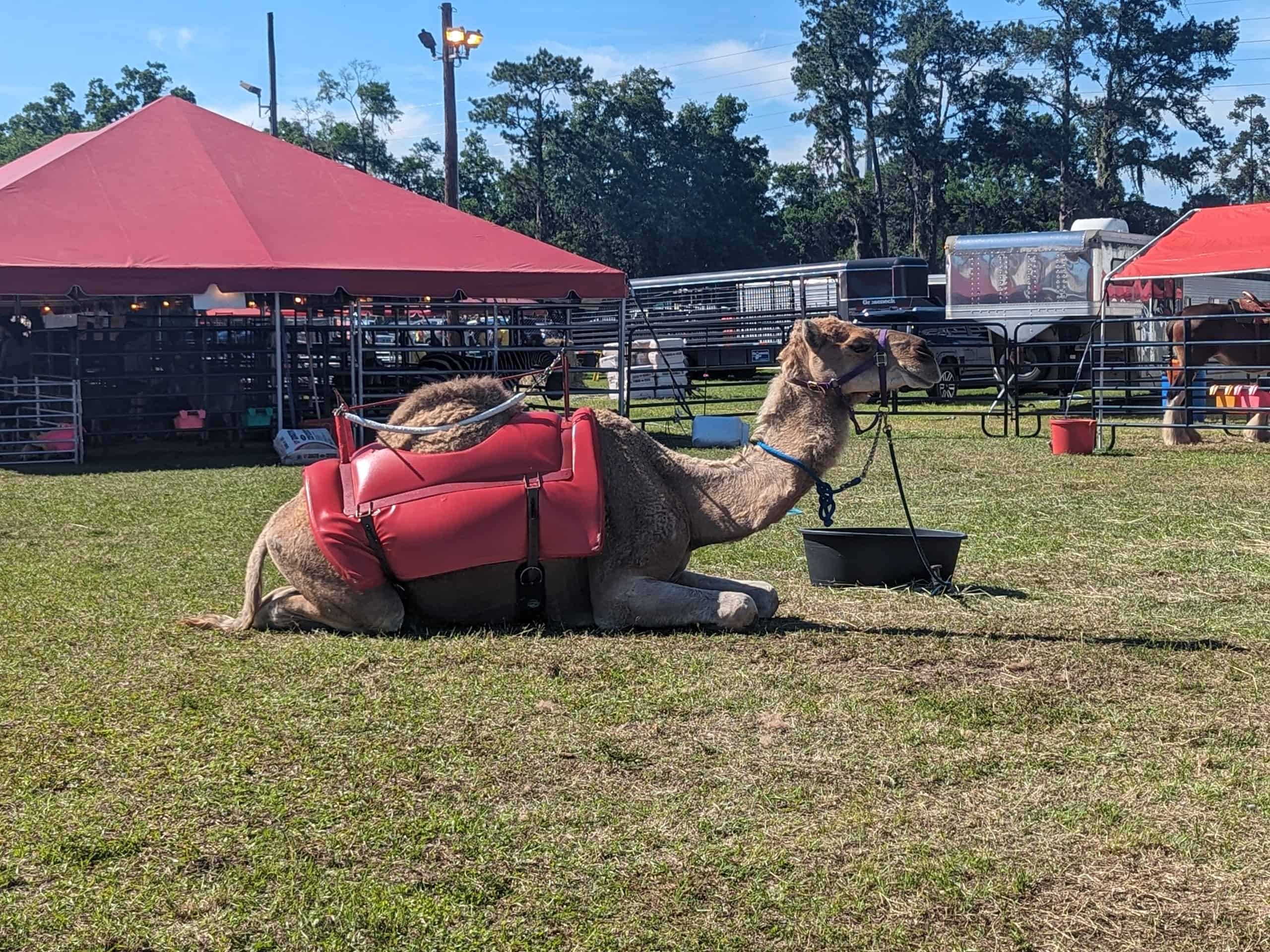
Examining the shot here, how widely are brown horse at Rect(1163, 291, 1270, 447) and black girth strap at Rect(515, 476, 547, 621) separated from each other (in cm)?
1129

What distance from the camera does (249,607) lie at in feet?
21.6

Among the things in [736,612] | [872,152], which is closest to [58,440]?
[736,612]

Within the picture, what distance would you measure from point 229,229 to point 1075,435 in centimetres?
1079

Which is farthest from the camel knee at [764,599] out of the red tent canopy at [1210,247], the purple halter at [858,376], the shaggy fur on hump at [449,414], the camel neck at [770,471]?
the red tent canopy at [1210,247]

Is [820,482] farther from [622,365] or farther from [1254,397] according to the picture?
[622,365]

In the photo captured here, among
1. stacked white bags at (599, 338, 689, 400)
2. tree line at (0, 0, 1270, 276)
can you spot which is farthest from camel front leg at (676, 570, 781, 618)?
tree line at (0, 0, 1270, 276)

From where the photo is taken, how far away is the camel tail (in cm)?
653

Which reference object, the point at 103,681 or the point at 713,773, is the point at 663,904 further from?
the point at 103,681

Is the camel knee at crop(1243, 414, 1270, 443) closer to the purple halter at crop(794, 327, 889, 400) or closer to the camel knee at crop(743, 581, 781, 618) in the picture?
the purple halter at crop(794, 327, 889, 400)

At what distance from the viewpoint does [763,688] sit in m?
5.42

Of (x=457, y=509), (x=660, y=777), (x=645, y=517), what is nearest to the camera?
(x=660, y=777)

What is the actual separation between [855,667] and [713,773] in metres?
1.49

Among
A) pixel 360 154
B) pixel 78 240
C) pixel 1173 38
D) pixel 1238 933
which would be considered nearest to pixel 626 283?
pixel 78 240

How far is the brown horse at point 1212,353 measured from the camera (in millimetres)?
15938
